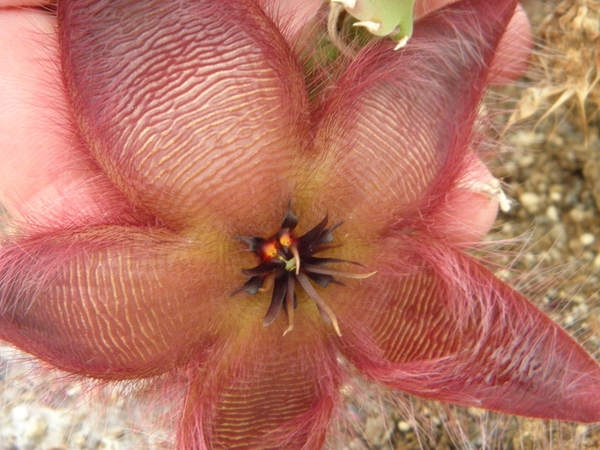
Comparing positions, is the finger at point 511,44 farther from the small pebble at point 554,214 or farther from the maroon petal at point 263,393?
the maroon petal at point 263,393

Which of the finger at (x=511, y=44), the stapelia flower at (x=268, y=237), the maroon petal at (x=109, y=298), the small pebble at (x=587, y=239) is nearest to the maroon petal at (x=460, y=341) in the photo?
the stapelia flower at (x=268, y=237)

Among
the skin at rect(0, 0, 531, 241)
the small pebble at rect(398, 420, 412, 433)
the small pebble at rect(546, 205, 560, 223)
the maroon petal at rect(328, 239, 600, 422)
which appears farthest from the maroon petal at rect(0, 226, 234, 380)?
the small pebble at rect(546, 205, 560, 223)

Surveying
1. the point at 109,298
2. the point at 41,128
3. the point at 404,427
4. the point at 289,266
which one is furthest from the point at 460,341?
the point at 41,128

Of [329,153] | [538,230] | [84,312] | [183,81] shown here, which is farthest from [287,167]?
[538,230]

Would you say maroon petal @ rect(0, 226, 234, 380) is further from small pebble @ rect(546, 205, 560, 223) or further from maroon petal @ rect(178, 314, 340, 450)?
small pebble @ rect(546, 205, 560, 223)

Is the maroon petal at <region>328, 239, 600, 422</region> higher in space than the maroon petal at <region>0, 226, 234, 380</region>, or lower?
lower

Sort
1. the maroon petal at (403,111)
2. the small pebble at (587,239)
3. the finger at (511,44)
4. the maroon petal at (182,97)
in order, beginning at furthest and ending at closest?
the small pebble at (587,239), the finger at (511,44), the maroon petal at (403,111), the maroon petal at (182,97)
